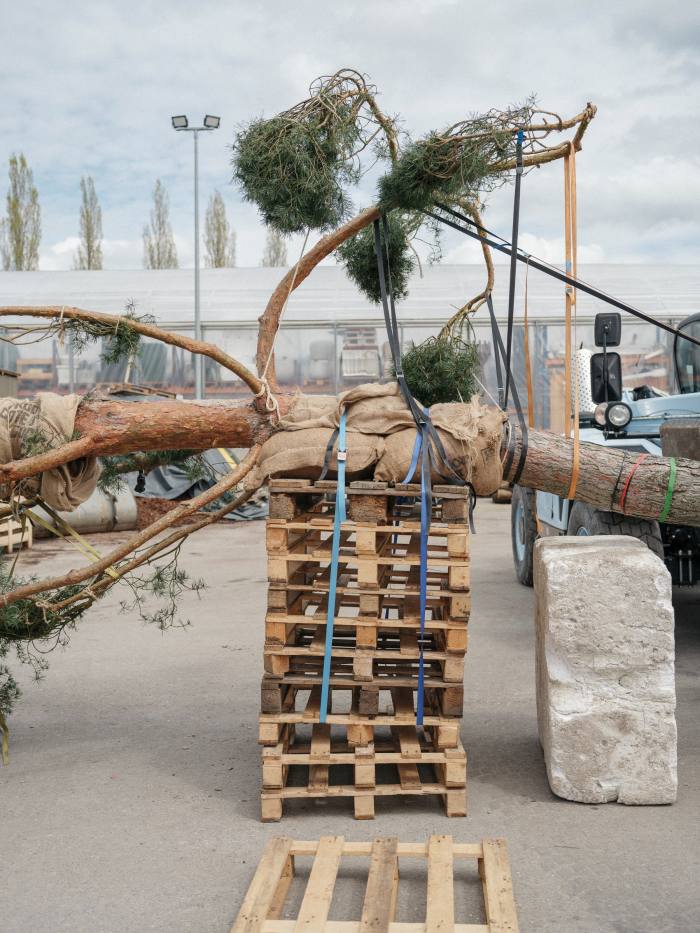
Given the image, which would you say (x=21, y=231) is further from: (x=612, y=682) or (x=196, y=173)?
(x=612, y=682)

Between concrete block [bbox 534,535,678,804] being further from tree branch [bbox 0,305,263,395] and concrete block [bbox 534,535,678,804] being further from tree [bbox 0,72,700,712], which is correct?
tree branch [bbox 0,305,263,395]

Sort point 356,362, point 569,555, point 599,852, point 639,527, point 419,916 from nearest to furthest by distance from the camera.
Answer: point 419,916, point 599,852, point 569,555, point 639,527, point 356,362

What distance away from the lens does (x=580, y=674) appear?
14.2 feet

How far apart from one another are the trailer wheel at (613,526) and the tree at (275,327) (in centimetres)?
148

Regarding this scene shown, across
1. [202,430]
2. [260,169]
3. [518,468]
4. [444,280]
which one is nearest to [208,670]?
[202,430]

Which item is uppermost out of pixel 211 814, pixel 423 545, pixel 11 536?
pixel 423 545

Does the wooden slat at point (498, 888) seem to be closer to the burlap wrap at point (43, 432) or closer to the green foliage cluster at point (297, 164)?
the burlap wrap at point (43, 432)

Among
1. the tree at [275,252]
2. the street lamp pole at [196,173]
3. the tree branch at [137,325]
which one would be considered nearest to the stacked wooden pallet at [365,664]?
the tree branch at [137,325]

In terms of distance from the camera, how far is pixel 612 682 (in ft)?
14.1

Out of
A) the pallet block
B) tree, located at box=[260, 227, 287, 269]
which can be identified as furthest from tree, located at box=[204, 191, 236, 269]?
the pallet block

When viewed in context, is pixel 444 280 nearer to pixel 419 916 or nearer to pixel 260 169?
pixel 260 169

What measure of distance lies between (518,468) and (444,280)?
18402mm

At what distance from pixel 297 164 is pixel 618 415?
393cm

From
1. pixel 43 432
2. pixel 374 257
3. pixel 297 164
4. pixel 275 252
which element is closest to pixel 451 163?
pixel 297 164
